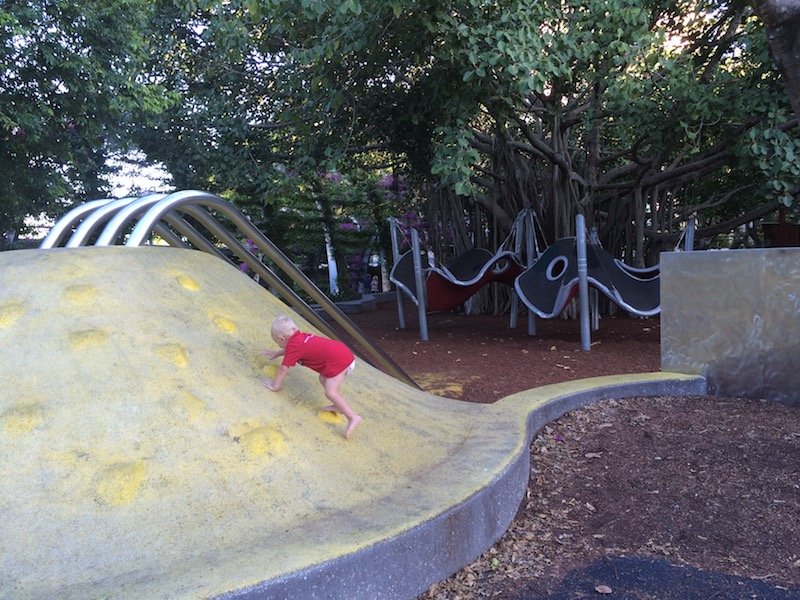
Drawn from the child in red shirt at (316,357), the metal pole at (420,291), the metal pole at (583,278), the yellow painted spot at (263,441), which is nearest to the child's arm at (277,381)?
the child in red shirt at (316,357)

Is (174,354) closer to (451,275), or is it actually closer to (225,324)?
(225,324)

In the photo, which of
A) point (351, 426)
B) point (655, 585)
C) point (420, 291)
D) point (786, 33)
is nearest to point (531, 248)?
point (420, 291)

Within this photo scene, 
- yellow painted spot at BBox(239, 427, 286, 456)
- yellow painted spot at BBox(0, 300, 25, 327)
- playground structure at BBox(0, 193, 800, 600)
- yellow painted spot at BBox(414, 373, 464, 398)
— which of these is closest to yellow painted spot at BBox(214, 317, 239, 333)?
playground structure at BBox(0, 193, 800, 600)

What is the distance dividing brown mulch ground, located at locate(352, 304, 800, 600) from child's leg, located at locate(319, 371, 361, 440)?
2.47 feet

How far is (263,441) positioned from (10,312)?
1.20 metres

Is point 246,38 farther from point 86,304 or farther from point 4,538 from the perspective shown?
point 4,538

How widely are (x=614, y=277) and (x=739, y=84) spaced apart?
2370 millimetres

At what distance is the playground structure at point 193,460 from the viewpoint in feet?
7.09

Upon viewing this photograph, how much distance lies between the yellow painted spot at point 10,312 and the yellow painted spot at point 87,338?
27cm

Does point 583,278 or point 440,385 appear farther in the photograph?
point 583,278

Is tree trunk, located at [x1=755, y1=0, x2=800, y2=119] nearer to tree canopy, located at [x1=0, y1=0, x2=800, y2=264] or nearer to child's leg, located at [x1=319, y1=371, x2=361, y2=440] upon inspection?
tree canopy, located at [x1=0, y1=0, x2=800, y2=264]

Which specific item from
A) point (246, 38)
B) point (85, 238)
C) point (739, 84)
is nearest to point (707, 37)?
point (739, 84)

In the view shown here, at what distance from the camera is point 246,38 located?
25.3ft

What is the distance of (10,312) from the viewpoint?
2.95m
